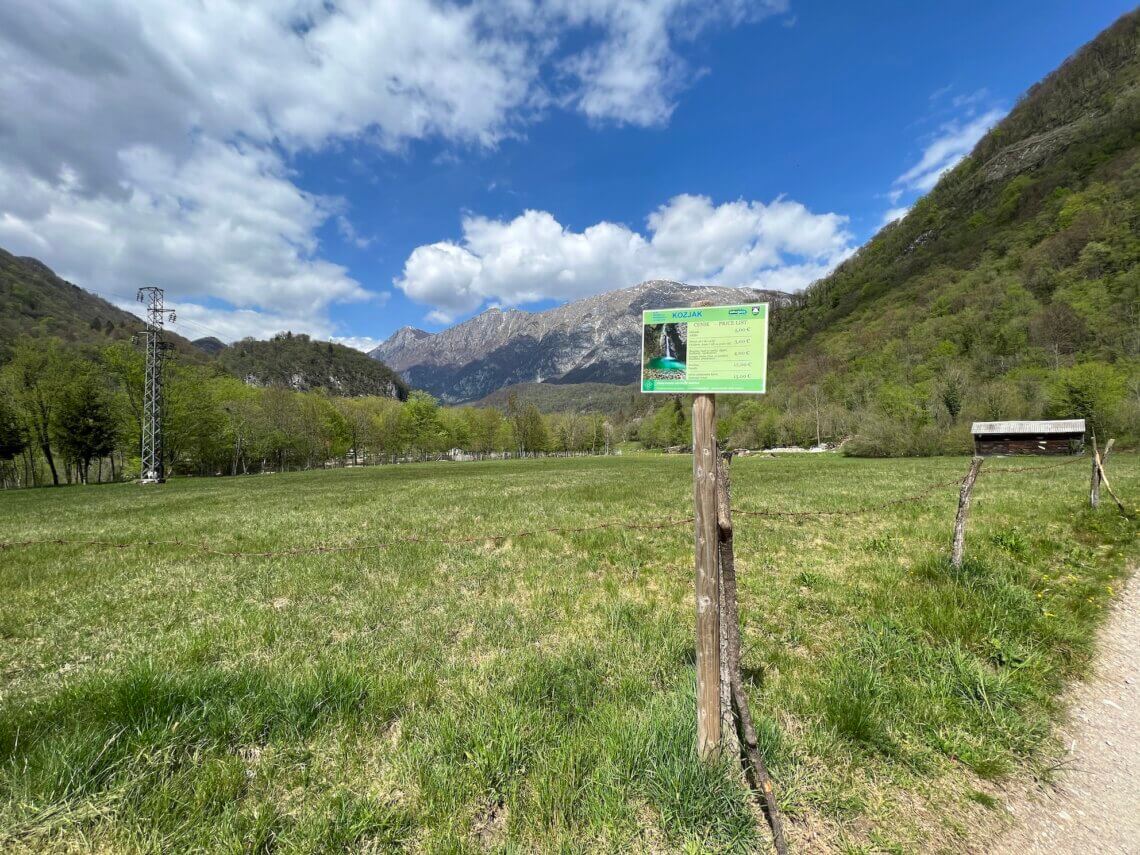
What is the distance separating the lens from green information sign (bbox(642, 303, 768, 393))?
3.60m

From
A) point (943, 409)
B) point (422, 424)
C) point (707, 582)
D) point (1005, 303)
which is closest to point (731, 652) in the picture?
point (707, 582)

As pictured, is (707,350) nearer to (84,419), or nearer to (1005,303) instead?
(84,419)

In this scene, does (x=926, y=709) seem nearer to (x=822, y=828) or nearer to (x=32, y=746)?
(x=822, y=828)

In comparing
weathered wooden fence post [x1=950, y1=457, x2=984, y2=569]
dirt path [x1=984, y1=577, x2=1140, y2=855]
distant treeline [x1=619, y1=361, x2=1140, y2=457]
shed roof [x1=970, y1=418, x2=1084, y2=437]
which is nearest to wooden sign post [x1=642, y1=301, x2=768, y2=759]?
dirt path [x1=984, y1=577, x2=1140, y2=855]

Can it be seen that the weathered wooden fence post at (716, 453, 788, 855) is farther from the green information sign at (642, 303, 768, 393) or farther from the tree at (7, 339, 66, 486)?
the tree at (7, 339, 66, 486)

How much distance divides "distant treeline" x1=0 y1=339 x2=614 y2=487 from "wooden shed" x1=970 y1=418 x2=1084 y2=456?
92681 mm

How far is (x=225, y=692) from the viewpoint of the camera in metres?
4.43

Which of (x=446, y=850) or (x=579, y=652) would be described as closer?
(x=446, y=850)

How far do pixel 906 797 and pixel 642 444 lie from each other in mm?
172418

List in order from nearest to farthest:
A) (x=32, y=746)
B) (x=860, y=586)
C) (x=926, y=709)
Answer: (x=32, y=746), (x=926, y=709), (x=860, y=586)

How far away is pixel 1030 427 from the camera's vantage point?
4616 cm

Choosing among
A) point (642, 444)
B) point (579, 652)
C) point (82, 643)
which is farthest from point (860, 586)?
point (642, 444)

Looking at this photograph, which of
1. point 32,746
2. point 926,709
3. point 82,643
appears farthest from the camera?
point 82,643

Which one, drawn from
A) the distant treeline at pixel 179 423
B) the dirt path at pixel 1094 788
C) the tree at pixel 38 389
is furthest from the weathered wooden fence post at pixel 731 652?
the tree at pixel 38 389
